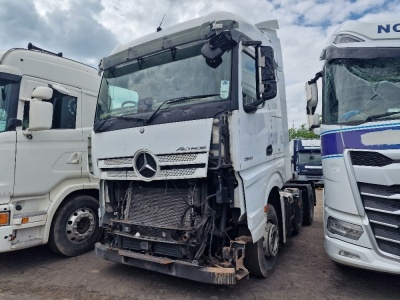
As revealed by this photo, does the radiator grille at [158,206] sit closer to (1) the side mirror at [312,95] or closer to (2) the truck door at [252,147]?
(2) the truck door at [252,147]

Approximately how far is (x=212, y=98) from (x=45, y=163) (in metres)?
2.96

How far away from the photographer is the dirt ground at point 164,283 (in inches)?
149

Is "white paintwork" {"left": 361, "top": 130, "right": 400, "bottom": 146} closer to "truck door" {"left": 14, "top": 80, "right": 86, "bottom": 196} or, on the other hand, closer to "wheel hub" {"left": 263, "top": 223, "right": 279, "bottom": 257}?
"wheel hub" {"left": 263, "top": 223, "right": 279, "bottom": 257}

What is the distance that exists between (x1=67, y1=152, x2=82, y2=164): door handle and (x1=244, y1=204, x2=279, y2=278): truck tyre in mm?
3201

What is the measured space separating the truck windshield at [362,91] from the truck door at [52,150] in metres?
4.01

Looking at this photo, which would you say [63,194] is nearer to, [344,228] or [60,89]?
[60,89]

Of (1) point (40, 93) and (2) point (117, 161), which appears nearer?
(2) point (117, 161)

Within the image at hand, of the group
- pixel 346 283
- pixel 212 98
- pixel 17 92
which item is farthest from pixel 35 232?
pixel 346 283

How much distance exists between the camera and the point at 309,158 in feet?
50.9

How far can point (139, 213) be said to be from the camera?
404 cm

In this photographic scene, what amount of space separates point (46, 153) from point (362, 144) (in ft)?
14.6

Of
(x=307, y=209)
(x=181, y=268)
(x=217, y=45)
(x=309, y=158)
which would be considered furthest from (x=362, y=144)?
(x=309, y=158)

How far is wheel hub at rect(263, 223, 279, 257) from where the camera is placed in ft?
13.8

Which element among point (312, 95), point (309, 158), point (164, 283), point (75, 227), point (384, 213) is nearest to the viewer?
point (384, 213)
